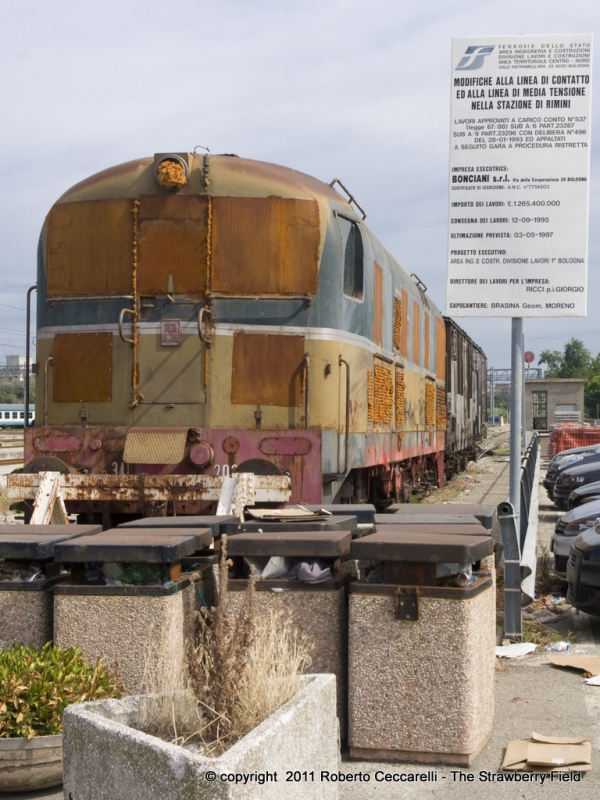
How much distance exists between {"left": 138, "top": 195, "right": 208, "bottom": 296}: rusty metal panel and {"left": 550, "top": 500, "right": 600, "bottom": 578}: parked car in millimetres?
4020

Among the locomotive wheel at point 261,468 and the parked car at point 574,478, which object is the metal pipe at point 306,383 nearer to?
the locomotive wheel at point 261,468

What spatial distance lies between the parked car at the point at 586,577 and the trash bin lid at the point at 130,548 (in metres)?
3.58

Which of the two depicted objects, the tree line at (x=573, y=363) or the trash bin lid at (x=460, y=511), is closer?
the trash bin lid at (x=460, y=511)

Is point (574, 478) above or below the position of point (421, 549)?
below

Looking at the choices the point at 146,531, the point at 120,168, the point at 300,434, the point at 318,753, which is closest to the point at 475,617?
the point at 318,753

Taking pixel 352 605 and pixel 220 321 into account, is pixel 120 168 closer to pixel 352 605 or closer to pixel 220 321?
pixel 220 321

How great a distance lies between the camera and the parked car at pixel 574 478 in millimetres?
14938

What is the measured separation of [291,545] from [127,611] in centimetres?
84

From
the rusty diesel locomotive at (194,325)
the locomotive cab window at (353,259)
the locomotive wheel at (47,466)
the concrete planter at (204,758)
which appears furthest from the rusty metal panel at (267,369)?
the concrete planter at (204,758)

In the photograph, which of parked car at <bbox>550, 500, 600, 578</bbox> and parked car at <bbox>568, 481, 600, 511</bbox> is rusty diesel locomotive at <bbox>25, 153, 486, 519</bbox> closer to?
parked car at <bbox>550, 500, 600, 578</bbox>

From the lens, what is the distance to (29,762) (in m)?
3.85

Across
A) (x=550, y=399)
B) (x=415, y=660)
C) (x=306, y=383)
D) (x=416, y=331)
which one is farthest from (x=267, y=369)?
(x=550, y=399)

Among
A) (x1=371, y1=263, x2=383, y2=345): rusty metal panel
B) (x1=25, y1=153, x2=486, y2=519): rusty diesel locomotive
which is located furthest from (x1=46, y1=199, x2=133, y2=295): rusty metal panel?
(x1=371, y1=263, x2=383, y2=345): rusty metal panel

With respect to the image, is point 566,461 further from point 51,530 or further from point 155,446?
point 51,530
